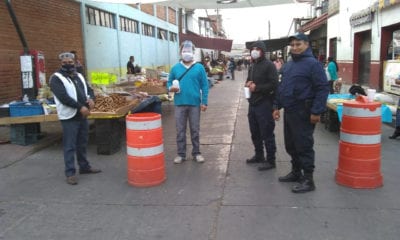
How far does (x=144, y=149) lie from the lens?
5578 mm

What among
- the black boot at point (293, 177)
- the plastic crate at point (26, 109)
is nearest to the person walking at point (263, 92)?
the black boot at point (293, 177)

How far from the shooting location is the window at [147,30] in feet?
81.3

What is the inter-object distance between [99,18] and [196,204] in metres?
14.1

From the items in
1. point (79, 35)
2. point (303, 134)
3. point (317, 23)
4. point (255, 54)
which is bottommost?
point (303, 134)

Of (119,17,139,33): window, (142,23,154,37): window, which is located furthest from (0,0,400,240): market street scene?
(142,23,154,37): window

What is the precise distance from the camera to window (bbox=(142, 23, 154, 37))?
24.8 meters

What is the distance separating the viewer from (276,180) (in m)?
5.78

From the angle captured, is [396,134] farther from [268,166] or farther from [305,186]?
[305,186]

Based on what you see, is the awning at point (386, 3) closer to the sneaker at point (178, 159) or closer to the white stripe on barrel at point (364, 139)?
the white stripe on barrel at point (364, 139)

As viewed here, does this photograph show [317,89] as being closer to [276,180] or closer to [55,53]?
[276,180]

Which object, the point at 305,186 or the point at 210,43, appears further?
the point at 210,43

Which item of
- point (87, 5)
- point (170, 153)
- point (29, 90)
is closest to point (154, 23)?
point (87, 5)

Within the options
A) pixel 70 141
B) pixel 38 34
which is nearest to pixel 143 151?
pixel 70 141

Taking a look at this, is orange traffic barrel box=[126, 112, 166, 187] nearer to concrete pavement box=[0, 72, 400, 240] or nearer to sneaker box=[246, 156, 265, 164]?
concrete pavement box=[0, 72, 400, 240]
